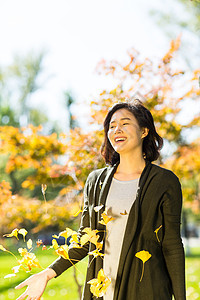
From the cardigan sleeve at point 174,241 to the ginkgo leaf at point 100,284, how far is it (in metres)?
0.21

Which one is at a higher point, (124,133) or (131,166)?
(124,133)

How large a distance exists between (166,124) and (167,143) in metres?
0.34

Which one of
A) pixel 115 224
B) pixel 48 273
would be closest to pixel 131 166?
pixel 115 224

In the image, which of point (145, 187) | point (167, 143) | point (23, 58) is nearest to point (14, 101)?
point (23, 58)

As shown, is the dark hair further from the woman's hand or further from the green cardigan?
the woman's hand

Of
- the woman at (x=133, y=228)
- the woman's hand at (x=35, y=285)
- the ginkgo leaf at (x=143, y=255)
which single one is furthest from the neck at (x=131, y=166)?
the woman's hand at (x=35, y=285)

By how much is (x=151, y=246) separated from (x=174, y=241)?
0.08 meters

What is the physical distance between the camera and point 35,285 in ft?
3.84

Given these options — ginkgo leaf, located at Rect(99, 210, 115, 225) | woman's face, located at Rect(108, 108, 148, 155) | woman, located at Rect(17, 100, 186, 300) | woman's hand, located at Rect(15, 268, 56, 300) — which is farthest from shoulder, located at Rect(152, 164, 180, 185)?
woman's hand, located at Rect(15, 268, 56, 300)

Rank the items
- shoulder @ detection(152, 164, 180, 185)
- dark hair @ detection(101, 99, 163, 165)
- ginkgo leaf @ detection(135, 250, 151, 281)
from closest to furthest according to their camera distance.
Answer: ginkgo leaf @ detection(135, 250, 151, 281) → shoulder @ detection(152, 164, 180, 185) → dark hair @ detection(101, 99, 163, 165)

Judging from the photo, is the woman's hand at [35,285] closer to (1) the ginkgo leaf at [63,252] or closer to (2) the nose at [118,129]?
(1) the ginkgo leaf at [63,252]

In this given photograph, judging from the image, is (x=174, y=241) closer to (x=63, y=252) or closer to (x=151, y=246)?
(x=151, y=246)

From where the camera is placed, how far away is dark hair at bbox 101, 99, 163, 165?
52.9 inches

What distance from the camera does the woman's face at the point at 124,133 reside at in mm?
1278
